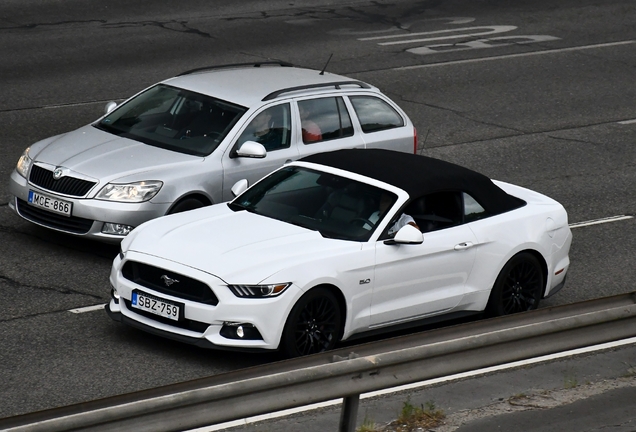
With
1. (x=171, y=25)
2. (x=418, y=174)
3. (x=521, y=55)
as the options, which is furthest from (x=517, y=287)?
(x=171, y=25)

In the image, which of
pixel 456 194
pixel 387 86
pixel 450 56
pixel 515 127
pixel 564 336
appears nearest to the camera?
pixel 564 336

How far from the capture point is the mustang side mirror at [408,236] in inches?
340

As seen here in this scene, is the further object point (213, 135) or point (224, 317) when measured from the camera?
point (213, 135)

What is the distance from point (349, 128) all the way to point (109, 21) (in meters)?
11.2

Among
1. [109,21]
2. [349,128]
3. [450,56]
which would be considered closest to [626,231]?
[349,128]

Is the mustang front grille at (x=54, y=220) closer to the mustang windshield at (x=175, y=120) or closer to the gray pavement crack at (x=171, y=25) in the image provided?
the mustang windshield at (x=175, y=120)

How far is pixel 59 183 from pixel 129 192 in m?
0.71

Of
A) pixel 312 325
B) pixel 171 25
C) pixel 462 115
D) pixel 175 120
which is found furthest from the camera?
pixel 171 25

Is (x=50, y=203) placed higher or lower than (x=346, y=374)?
lower

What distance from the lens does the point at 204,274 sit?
8.07 metres

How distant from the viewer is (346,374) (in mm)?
5680

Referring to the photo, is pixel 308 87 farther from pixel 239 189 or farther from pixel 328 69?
pixel 328 69

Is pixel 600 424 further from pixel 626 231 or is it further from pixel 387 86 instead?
pixel 387 86

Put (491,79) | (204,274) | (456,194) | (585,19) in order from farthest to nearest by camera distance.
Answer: (585,19) < (491,79) < (456,194) < (204,274)
